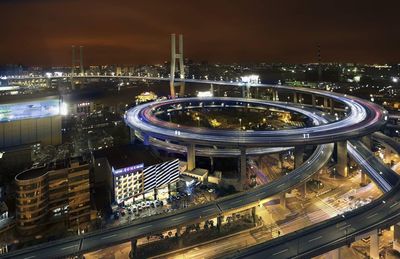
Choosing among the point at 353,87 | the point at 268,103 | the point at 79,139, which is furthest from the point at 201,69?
the point at 79,139

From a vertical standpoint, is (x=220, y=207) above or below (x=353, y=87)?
below

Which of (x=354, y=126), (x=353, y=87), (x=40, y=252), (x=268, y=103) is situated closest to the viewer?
(x=40, y=252)

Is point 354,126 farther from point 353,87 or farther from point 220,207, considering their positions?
point 353,87

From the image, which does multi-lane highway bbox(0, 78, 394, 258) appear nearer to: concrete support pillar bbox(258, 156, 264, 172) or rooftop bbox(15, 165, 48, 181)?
rooftop bbox(15, 165, 48, 181)

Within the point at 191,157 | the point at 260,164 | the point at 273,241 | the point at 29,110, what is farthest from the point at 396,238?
the point at 29,110

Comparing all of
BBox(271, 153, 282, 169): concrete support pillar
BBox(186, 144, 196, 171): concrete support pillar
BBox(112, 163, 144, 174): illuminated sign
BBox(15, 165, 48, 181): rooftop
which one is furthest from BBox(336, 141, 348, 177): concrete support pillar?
BBox(15, 165, 48, 181): rooftop

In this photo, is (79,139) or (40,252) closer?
(40,252)
